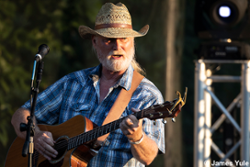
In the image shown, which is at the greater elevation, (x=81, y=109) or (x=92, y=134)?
(x=81, y=109)

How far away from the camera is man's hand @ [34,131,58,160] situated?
2.38 meters

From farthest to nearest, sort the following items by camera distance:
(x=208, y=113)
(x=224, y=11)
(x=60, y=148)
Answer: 1. (x=208, y=113)
2. (x=224, y=11)
3. (x=60, y=148)

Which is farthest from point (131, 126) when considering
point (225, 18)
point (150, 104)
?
point (225, 18)

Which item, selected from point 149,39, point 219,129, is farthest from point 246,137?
point 149,39

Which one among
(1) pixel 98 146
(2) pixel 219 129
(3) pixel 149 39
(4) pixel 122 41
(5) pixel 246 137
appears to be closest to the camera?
(1) pixel 98 146

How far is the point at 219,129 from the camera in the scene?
3607mm

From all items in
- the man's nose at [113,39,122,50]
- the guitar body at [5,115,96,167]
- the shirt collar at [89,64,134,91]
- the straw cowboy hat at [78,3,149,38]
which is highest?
the straw cowboy hat at [78,3,149,38]

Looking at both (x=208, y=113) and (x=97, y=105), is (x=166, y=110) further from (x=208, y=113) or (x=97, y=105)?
(x=208, y=113)

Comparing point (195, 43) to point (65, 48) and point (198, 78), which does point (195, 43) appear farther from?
point (65, 48)

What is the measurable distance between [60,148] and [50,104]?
0.50 meters

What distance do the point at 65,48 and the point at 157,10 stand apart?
4.48ft

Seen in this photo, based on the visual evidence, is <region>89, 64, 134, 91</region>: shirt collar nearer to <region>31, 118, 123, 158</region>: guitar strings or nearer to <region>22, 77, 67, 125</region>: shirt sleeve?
<region>22, 77, 67, 125</region>: shirt sleeve

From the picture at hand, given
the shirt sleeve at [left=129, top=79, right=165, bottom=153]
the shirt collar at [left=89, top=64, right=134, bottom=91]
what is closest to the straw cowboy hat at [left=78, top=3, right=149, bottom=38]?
the shirt collar at [left=89, top=64, right=134, bottom=91]

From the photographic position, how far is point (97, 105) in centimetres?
256
